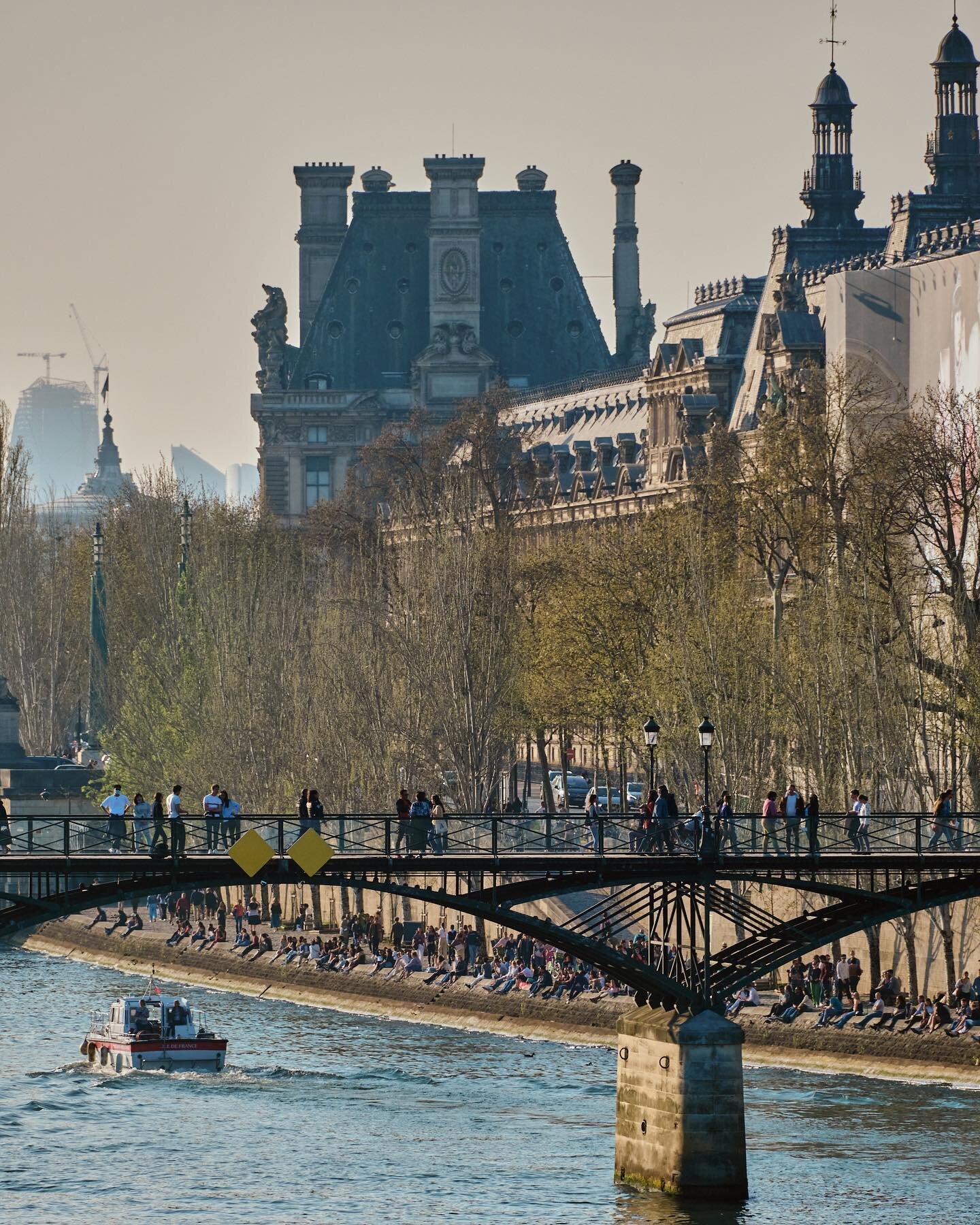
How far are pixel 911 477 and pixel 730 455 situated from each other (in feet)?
61.9

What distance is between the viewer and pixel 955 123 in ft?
455

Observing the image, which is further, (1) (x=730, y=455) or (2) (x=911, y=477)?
(1) (x=730, y=455)

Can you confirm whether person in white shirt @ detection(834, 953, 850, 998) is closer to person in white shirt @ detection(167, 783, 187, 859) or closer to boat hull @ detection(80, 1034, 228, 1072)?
boat hull @ detection(80, 1034, 228, 1072)

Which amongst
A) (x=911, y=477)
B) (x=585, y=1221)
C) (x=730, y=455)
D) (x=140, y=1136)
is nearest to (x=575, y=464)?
(x=730, y=455)

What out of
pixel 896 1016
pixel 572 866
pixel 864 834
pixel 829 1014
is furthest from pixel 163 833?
pixel 829 1014

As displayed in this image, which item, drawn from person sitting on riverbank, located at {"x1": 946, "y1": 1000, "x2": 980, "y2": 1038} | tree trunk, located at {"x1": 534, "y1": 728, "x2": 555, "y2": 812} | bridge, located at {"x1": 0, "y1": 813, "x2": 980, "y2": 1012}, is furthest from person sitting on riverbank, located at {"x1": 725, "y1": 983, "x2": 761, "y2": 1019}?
bridge, located at {"x1": 0, "y1": 813, "x2": 980, "y2": 1012}

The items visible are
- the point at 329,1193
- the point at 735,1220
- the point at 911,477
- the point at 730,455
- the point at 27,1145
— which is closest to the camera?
the point at 735,1220

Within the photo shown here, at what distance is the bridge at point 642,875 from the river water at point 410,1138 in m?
1.81

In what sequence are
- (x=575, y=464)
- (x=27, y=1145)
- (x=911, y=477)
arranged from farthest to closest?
(x=575, y=464) → (x=911, y=477) → (x=27, y=1145)

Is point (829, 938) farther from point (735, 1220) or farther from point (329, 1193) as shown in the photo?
point (329, 1193)

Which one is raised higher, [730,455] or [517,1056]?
[730,455]

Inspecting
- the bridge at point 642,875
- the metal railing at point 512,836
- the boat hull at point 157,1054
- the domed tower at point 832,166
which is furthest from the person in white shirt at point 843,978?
the domed tower at point 832,166

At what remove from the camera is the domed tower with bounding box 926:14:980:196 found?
13562cm

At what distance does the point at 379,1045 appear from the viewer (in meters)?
87.4
